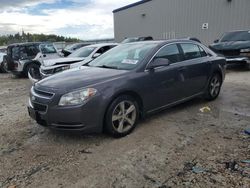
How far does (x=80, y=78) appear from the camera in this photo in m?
3.94

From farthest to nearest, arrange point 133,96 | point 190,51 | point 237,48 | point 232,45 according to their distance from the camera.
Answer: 1. point 232,45
2. point 237,48
3. point 190,51
4. point 133,96

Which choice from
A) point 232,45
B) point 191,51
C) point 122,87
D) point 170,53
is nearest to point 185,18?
point 232,45

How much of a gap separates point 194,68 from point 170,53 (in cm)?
69

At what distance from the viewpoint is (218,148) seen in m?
3.53

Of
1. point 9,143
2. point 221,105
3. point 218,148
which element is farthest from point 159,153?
point 221,105

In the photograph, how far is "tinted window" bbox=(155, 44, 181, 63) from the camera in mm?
4605

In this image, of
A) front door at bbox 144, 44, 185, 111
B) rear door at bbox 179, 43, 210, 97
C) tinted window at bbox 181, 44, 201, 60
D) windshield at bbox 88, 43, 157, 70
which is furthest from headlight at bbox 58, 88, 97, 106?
tinted window at bbox 181, 44, 201, 60

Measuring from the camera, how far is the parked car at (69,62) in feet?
25.9

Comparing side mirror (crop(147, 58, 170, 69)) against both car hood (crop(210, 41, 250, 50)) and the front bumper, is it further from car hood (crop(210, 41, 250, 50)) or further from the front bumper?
car hood (crop(210, 41, 250, 50))

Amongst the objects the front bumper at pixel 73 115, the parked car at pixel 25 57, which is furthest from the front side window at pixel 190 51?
the parked car at pixel 25 57

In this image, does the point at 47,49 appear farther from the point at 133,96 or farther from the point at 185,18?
the point at 185,18

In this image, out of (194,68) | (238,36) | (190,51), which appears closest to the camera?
(194,68)

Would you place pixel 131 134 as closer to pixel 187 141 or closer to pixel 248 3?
pixel 187 141

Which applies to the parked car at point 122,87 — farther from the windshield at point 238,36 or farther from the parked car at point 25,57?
the parked car at point 25,57
